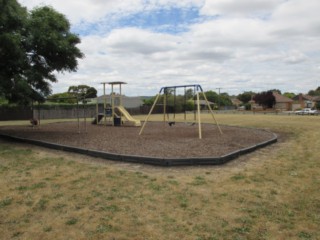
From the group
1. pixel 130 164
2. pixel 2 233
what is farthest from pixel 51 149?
pixel 2 233

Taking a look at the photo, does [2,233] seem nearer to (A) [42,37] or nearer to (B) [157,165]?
(B) [157,165]

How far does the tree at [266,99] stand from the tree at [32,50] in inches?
2333

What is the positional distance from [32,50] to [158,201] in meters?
10.4

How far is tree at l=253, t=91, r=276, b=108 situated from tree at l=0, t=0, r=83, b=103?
5927cm

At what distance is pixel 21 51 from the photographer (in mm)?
11523

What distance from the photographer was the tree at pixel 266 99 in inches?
2608

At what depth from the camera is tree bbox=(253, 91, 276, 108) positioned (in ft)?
217

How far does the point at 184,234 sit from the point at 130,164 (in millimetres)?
3797

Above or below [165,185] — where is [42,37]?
above

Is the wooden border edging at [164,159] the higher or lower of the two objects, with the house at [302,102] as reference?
lower

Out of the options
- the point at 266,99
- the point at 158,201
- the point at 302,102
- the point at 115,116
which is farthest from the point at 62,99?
the point at 302,102

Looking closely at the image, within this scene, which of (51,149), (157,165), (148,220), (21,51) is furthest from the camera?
(21,51)

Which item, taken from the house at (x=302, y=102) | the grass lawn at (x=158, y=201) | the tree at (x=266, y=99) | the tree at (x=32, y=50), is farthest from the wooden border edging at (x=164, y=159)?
the house at (x=302, y=102)

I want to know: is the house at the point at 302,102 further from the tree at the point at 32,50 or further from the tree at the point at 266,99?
the tree at the point at 32,50
